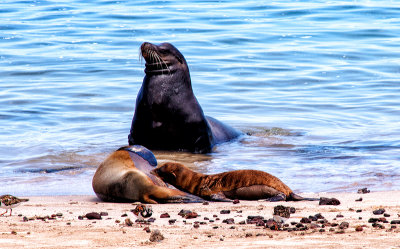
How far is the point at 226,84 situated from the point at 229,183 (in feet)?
29.2

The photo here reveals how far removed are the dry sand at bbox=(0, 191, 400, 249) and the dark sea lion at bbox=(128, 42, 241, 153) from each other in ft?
11.0

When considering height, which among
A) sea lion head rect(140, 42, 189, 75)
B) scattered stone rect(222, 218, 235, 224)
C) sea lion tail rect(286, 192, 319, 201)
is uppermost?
sea lion head rect(140, 42, 189, 75)

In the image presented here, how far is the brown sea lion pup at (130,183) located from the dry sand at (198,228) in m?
0.15

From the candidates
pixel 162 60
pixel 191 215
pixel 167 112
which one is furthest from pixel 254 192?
pixel 162 60

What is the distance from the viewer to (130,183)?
618 cm

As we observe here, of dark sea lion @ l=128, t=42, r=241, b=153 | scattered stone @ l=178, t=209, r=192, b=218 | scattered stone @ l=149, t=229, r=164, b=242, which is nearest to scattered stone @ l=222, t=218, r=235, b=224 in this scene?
scattered stone @ l=178, t=209, r=192, b=218

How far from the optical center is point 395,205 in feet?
18.2

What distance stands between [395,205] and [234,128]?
5366 millimetres

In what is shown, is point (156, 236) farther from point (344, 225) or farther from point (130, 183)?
point (130, 183)

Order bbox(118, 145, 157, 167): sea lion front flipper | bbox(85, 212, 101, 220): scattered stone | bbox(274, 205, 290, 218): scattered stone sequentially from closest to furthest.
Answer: bbox(274, 205, 290, 218): scattered stone < bbox(85, 212, 101, 220): scattered stone < bbox(118, 145, 157, 167): sea lion front flipper

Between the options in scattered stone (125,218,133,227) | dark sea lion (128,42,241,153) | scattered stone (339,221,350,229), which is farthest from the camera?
dark sea lion (128,42,241,153)

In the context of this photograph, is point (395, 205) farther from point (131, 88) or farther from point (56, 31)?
point (56, 31)

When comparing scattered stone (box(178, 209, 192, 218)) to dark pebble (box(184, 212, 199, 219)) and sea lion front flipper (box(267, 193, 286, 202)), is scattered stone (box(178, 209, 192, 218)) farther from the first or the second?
sea lion front flipper (box(267, 193, 286, 202))

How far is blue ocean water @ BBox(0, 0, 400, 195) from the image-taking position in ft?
27.8
